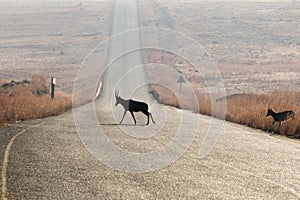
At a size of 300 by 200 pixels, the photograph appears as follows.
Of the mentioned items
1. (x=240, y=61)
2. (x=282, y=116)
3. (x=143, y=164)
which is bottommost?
(x=240, y=61)

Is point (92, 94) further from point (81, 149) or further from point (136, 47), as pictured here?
point (136, 47)

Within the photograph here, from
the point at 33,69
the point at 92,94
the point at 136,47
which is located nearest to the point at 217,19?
the point at 136,47

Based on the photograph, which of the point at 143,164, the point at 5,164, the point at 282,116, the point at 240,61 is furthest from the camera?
the point at 240,61

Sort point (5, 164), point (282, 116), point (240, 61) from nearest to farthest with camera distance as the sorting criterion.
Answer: point (5, 164)
point (282, 116)
point (240, 61)

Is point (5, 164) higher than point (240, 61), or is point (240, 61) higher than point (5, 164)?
point (5, 164)

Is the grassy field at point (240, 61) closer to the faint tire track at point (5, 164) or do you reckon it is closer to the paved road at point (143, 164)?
the paved road at point (143, 164)

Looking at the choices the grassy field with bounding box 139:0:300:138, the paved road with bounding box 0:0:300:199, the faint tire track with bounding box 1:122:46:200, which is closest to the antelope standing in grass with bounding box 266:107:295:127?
the grassy field with bounding box 139:0:300:138

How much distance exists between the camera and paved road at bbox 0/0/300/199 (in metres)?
9.16

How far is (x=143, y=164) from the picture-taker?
11.3 meters

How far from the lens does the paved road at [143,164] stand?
9.16 m

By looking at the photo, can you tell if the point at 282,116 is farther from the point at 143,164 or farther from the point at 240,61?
the point at 240,61

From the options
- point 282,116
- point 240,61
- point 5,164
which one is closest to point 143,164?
point 5,164

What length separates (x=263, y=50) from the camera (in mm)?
81625

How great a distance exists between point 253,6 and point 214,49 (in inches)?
3120
